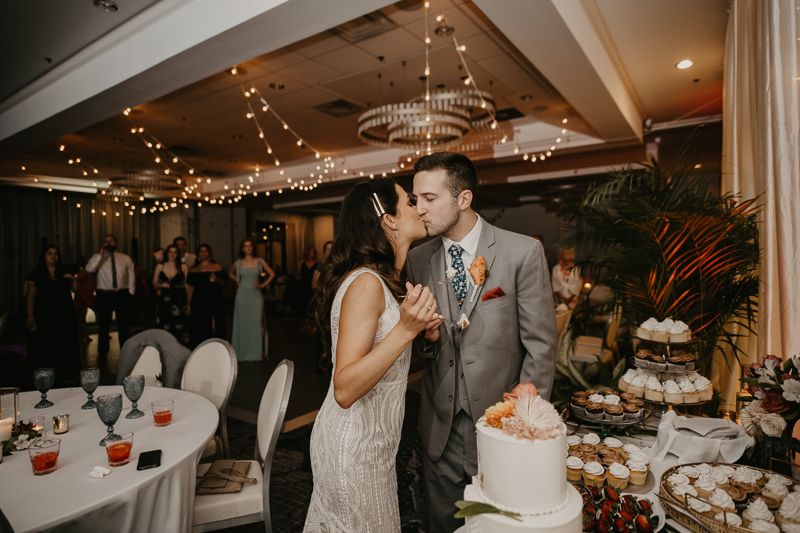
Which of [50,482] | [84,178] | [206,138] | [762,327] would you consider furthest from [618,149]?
[84,178]

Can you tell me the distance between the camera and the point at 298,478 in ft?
10.7

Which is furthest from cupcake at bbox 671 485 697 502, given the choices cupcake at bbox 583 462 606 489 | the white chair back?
the white chair back

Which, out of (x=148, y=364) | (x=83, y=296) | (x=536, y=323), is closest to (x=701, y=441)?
(x=536, y=323)

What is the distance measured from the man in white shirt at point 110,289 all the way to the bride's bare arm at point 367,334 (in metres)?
7.48

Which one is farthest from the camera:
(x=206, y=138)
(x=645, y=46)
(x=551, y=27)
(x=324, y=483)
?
(x=206, y=138)

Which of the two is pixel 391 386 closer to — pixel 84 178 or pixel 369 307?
pixel 369 307

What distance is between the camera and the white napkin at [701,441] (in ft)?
5.54

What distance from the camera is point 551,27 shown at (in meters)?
3.35

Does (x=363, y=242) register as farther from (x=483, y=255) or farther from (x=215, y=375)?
(x=215, y=375)

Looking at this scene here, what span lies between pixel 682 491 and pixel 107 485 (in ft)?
6.41

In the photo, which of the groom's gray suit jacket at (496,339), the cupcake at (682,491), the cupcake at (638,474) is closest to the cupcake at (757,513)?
the cupcake at (682,491)

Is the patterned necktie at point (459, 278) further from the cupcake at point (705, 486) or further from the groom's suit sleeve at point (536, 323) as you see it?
the cupcake at point (705, 486)

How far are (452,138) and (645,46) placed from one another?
7.97 feet

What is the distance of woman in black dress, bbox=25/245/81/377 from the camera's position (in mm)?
5945
